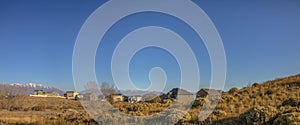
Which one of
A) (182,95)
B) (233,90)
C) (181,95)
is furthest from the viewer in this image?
(233,90)

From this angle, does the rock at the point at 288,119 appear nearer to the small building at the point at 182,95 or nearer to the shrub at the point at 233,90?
the small building at the point at 182,95

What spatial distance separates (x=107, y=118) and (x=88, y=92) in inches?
1523

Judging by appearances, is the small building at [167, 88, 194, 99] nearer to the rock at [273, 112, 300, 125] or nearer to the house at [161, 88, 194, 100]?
the house at [161, 88, 194, 100]

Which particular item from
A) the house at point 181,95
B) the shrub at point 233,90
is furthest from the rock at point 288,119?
the shrub at point 233,90

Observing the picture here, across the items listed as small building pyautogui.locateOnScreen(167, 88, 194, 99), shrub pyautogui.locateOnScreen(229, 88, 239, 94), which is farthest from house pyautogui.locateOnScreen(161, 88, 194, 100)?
shrub pyautogui.locateOnScreen(229, 88, 239, 94)

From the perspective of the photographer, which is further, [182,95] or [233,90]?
[233,90]

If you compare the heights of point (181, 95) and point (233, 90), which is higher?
point (233, 90)

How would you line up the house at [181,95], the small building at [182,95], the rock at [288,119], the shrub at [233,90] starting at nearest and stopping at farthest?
1. the rock at [288,119]
2. the house at [181,95]
3. the small building at [182,95]
4. the shrub at [233,90]

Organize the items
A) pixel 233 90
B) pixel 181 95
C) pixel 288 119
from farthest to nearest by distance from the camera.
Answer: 1. pixel 233 90
2. pixel 181 95
3. pixel 288 119

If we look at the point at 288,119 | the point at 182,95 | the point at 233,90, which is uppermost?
the point at 233,90

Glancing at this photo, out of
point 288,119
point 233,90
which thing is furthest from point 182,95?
point 288,119

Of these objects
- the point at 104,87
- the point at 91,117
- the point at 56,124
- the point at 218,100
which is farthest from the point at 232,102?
the point at 104,87

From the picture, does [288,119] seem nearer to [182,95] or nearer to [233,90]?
[182,95]

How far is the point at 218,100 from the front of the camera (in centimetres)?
2228
